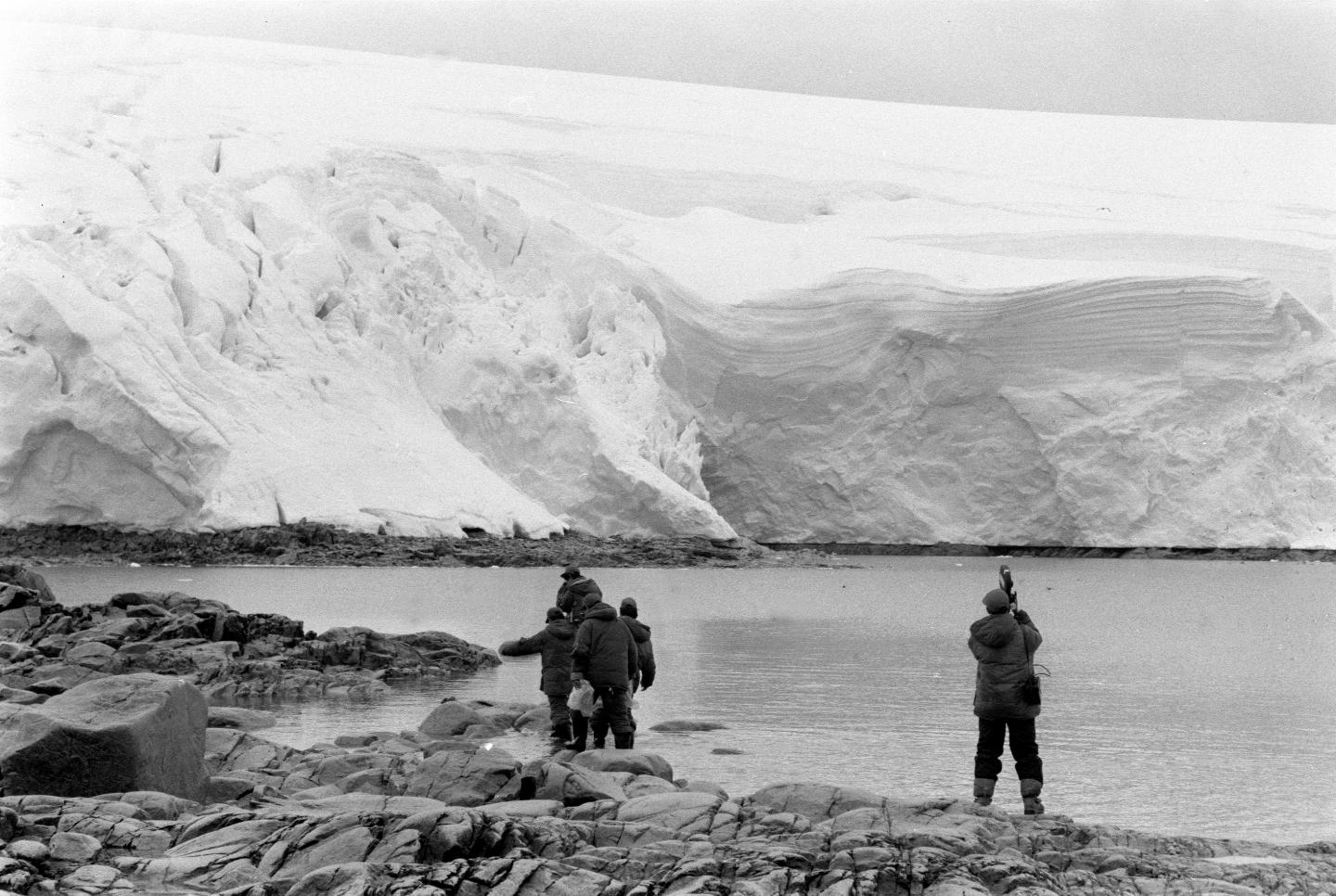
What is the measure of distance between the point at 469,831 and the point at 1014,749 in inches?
104

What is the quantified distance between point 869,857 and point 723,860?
42cm

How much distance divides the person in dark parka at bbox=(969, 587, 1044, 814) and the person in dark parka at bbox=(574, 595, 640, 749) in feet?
5.45

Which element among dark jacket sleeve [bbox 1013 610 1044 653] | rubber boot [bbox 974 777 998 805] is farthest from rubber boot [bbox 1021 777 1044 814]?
dark jacket sleeve [bbox 1013 610 1044 653]

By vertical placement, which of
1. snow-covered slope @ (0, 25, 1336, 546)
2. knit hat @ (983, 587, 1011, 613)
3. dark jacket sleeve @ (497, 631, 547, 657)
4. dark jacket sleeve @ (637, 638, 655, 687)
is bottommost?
dark jacket sleeve @ (637, 638, 655, 687)

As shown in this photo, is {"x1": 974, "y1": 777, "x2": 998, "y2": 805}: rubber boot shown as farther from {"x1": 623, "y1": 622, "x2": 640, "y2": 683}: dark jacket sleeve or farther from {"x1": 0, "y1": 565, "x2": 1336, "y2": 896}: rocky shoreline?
{"x1": 623, "y1": 622, "x2": 640, "y2": 683}: dark jacket sleeve

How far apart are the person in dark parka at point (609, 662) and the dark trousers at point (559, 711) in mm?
526

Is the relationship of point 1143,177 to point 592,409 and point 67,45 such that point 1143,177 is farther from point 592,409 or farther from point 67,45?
point 67,45

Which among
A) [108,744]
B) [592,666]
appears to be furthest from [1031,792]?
[108,744]

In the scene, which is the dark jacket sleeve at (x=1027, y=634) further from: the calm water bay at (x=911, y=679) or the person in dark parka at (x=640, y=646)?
the person in dark parka at (x=640, y=646)

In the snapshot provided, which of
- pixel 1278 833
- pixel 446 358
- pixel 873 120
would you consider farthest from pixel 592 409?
pixel 873 120

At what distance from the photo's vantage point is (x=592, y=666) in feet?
22.8

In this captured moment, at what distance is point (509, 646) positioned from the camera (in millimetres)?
7863

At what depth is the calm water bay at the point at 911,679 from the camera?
6.70 meters

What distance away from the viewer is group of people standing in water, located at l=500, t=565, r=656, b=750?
6.93 meters
